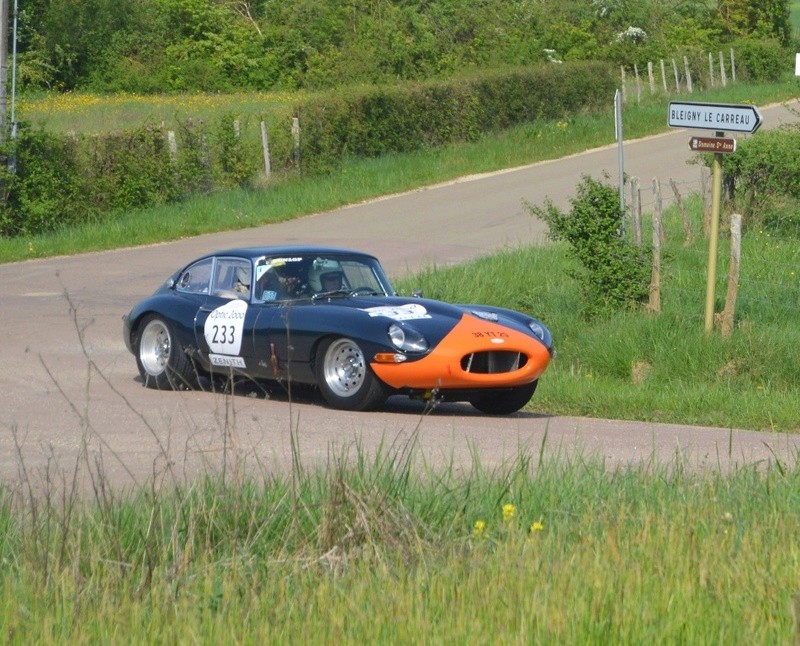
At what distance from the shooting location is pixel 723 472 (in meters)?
7.68

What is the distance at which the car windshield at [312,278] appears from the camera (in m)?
12.1

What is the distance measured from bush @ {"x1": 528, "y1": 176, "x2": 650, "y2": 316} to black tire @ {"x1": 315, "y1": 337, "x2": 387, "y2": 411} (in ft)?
16.5

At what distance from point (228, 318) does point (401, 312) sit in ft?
5.67

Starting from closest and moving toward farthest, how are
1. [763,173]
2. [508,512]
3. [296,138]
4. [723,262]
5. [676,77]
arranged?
[508,512], [723,262], [763,173], [296,138], [676,77]

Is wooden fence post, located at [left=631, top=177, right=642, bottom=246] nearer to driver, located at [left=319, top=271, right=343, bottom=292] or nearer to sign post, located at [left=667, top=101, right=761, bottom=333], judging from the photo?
sign post, located at [left=667, top=101, right=761, bottom=333]

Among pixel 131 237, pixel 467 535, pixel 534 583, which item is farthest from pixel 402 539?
pixel 131 237

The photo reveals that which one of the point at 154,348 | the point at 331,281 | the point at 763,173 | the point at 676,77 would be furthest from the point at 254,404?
the point at 676,77

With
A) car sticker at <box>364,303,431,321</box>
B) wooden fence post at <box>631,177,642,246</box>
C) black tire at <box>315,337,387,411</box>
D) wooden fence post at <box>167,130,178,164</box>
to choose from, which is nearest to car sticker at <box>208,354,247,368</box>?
black tire at <box>315,337,387,411</box>

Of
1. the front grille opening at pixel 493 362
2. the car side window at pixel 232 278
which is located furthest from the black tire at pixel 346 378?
the car side window at pixel 232 278

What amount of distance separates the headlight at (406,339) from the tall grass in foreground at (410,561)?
3.85 metres

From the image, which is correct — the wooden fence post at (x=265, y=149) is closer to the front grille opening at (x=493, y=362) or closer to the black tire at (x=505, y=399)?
the black tire at (x=505, y=399)

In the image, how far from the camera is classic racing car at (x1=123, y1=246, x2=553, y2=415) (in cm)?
1091

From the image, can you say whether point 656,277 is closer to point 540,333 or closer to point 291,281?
point 540,333

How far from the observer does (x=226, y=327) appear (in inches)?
473
